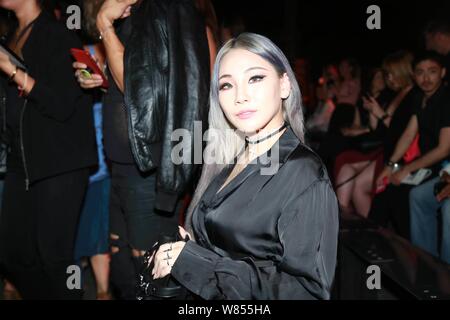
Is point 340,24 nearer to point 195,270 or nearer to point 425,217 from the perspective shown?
point 425,217

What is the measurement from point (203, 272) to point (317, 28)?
32.8 feet

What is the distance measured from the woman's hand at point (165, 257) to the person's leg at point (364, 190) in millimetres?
3163

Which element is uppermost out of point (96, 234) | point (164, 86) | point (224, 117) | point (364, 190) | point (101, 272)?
point (164, 86)

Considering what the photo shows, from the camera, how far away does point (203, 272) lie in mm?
1364

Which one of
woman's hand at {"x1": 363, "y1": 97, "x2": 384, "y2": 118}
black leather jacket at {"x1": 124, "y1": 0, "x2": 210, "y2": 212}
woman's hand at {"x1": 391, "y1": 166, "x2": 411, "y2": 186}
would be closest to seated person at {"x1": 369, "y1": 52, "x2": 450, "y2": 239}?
woman's hand at {"x1": 391, "y1": 166, "x2": 411, "y2": 186}

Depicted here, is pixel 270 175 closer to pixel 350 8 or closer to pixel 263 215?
pixel 263 215

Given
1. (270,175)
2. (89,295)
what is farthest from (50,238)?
(270,175)

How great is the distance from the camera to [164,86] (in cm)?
199

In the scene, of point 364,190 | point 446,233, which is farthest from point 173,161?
point 364,190

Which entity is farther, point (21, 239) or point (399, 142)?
point (399, 142)

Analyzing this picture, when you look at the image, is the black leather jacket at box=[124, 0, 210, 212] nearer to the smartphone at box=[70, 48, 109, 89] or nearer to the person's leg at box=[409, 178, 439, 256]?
the smartphone at box=[70, 48, 109, 89]

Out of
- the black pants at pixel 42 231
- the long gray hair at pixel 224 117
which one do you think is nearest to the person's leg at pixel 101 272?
the black pants at pixel 42 231

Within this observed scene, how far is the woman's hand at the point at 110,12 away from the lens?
2.02m

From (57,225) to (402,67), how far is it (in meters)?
3.10
